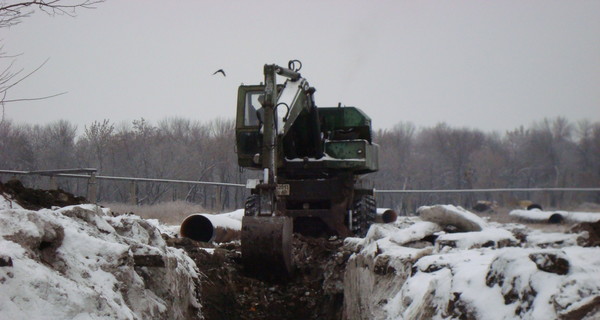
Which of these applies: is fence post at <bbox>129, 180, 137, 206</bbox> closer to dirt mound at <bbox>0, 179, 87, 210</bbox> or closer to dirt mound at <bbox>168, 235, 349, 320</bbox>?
dirt mound at <bbox>168, 235, 349, 320</bbox>

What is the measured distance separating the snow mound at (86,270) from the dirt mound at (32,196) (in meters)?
0.69

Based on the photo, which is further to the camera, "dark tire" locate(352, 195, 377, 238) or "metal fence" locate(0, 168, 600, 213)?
"dark tire" locate(352, 195, 377, 238)

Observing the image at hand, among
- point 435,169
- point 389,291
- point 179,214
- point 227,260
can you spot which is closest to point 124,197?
point 179,214

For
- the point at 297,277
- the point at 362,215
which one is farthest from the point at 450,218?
the point at 362,215

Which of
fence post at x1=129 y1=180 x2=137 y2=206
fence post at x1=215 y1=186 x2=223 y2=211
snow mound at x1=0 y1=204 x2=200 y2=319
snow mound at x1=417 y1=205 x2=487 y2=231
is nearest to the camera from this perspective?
snow mound at x1=0 y1=204 x2=200 y2=319

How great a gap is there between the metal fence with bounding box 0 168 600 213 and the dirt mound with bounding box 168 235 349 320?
2.75 m

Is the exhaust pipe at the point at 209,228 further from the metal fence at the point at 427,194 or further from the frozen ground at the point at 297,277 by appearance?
the frozen ground at the point at 297,277

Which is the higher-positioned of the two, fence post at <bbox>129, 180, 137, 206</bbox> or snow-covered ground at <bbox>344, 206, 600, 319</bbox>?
fence post at <bbox>129, 180, 137, 206</bbox>

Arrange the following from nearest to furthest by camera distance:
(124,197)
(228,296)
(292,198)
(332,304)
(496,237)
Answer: (496,237) → (228,296) → (332,304) → (292,198) → (124,197)

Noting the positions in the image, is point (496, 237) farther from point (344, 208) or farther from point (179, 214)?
point (179, 214)

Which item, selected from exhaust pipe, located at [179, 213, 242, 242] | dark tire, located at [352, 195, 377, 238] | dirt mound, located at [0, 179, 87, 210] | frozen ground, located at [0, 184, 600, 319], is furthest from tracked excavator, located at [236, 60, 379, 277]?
dirt mound, located at [0, 179, 87, 210]

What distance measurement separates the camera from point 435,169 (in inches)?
A: 1481

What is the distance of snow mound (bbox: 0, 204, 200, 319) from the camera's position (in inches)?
159

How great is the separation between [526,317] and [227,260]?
19.1 ft
